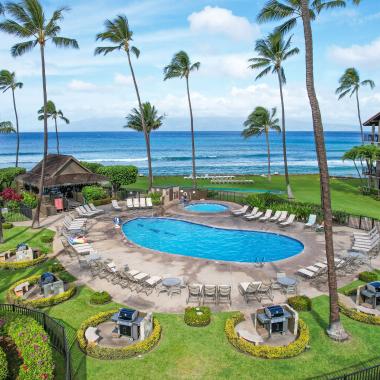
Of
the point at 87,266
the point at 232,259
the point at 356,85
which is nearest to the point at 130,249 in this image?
the point at 87,266

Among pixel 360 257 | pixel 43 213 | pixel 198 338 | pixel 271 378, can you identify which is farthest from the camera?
pixel 43 213

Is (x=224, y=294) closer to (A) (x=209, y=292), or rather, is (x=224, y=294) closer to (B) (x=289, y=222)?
(A) (x=209, y=292)

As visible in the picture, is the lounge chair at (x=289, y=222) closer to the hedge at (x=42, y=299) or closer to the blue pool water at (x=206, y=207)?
the blue pool water at (x=206, y=207)

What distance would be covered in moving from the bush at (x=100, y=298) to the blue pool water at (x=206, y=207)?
1856 centimetres

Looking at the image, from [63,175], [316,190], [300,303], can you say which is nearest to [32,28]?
[63,175]

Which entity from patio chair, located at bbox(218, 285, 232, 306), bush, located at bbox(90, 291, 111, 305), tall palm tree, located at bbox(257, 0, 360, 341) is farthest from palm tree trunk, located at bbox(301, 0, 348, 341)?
bush, located at bbox(90, 291, 111, 305)

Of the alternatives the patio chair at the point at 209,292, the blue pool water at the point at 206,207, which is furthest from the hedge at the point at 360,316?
the blue pool water at the point at 206,207

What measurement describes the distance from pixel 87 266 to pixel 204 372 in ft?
33.7

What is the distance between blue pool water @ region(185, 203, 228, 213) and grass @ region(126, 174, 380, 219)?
30.0 ft

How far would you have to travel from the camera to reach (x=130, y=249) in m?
21.9

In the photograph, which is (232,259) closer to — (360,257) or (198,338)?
(360,257)

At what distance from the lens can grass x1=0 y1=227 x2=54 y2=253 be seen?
74.3ft

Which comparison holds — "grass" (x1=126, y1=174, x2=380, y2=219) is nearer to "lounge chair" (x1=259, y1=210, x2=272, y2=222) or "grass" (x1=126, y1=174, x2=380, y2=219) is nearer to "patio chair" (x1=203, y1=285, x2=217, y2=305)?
"lounge chair" (x1=259, y1=210, x2=272, y2=222)

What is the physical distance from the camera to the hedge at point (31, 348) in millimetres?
9219
